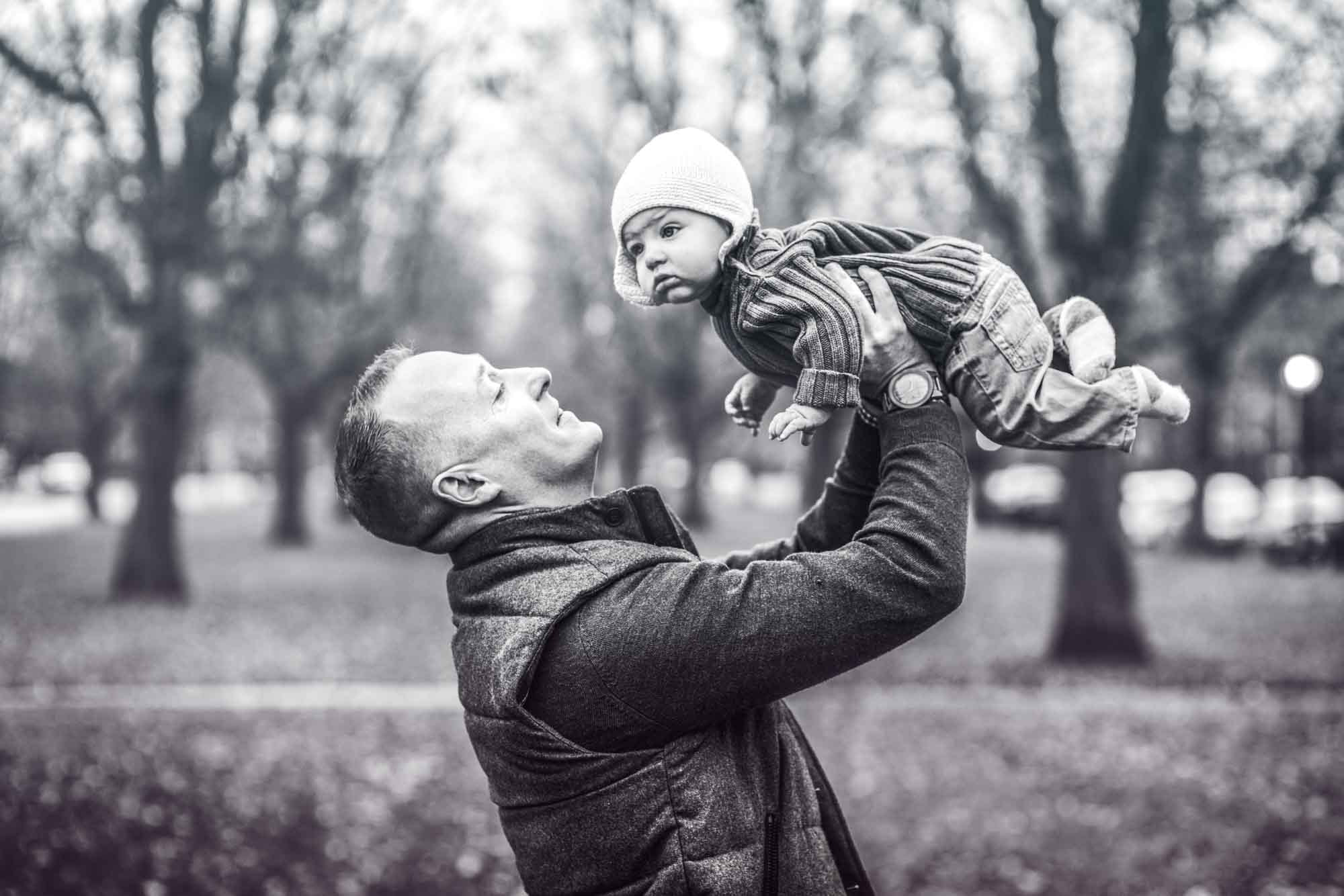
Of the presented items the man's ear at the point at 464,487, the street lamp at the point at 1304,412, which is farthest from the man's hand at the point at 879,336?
the street lamp at the point at 1304,412

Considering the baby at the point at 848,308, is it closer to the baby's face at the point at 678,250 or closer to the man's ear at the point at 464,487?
the baby's face at the point at 678,250

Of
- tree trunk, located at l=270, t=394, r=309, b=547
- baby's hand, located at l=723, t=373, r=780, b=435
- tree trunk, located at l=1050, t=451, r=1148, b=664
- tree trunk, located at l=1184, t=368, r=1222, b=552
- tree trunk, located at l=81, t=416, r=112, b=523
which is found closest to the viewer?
baby's hand, located at l=723, t=373, r=780, b=435

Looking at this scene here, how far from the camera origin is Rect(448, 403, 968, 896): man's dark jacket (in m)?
1.86

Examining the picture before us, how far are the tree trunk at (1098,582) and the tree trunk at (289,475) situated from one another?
19.9m

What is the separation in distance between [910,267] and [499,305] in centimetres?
3361

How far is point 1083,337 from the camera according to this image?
2.07 meters

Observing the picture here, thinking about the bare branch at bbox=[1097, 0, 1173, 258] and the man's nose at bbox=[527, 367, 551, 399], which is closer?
the man's nose at bbox=[527, 367, 551, 399]

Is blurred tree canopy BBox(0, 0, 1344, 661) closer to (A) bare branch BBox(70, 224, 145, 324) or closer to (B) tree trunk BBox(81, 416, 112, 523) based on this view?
(A) bare branch BBox(70, 224, 145, 324)

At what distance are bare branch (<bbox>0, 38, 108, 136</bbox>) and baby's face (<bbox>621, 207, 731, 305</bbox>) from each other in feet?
26.8

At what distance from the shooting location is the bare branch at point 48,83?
851 cm

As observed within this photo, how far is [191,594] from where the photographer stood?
58.0 feet

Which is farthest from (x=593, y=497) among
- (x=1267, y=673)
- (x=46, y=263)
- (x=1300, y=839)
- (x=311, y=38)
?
(x=46, y=263)

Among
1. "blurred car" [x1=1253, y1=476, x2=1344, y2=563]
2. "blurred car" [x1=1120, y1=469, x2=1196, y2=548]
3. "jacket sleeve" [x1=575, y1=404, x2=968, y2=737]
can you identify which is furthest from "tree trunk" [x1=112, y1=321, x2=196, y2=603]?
"blurred car" [x1=1120, y1=469, x2=1196, y2=548]

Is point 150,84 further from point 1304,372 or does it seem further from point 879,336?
point 1304,372
